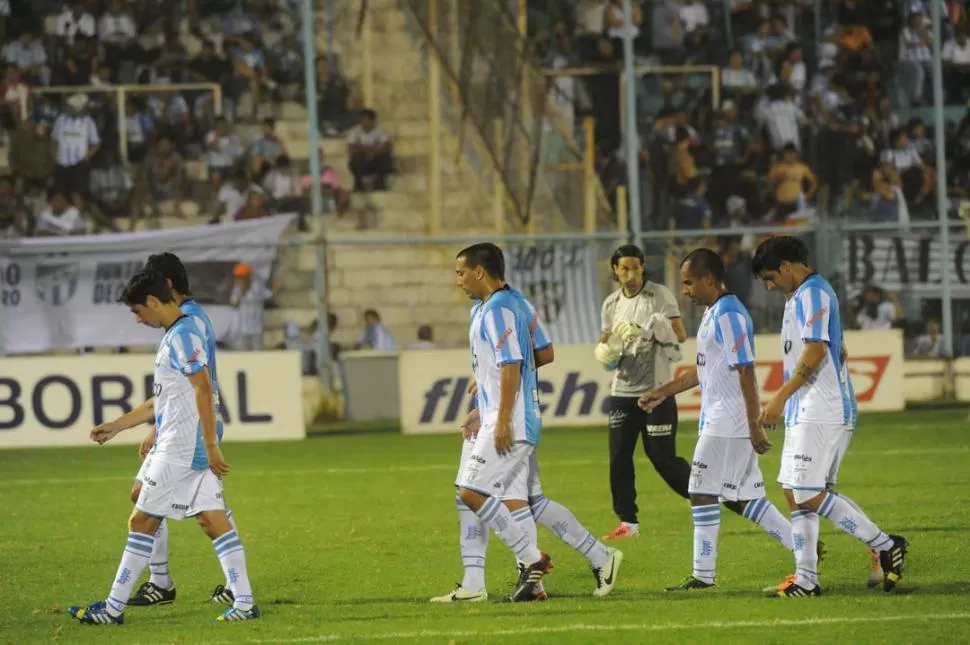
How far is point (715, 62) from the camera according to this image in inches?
1031

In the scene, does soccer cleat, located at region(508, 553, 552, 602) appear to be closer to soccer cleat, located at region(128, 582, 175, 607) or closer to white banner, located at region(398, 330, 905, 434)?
soccer cleat, located at region(128, 582, 175, 607)

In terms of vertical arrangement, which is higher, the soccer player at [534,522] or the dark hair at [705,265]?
the dark hair at [705,265]

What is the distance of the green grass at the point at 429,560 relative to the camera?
303 inches

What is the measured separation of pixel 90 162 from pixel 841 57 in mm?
11805

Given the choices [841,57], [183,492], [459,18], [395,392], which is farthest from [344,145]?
[183,492]

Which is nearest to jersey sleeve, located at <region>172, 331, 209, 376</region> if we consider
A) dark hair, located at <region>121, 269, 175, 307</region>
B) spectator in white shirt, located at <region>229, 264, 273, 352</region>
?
dark hair, located at <region>121, 269, 175, 307</region>

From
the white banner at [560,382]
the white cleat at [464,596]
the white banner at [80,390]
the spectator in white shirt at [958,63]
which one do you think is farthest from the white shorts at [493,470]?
the spectator in white shirt at [958,63]

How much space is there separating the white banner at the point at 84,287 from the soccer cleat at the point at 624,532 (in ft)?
36.6

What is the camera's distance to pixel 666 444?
10938 millimetres

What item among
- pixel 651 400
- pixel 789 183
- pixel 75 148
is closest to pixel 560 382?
pixel 789 183

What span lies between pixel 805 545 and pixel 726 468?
0.62 metres

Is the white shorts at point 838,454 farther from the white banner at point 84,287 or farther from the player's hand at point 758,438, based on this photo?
the white banner at point 84,287

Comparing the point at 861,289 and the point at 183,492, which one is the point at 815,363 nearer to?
the point at 183,492

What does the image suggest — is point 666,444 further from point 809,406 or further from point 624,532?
point 809,406
